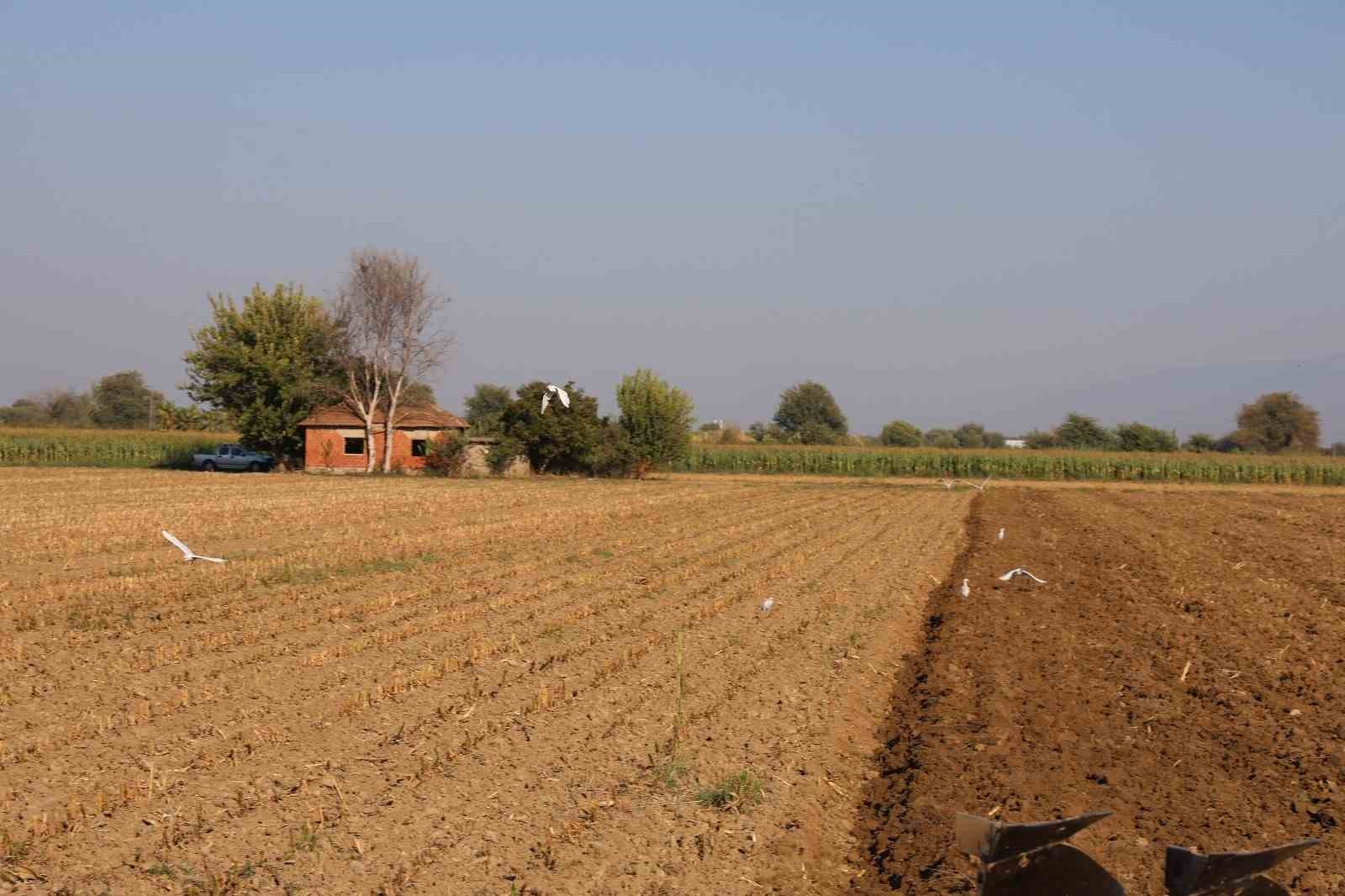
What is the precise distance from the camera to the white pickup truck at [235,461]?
174 feet

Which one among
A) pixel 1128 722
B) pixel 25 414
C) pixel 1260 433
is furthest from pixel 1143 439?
pixel 25 414

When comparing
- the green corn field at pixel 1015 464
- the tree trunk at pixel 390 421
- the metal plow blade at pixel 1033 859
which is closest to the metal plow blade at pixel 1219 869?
the metal plow blade at pixel 1033 859

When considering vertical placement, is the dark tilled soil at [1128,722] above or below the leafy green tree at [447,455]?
below

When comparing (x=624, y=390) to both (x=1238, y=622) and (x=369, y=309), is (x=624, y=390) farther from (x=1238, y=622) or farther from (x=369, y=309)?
(x=1238, y=622)

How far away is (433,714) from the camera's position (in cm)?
765

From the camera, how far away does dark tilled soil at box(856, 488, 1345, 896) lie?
5.71 m

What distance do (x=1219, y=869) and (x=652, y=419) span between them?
51.1 metres

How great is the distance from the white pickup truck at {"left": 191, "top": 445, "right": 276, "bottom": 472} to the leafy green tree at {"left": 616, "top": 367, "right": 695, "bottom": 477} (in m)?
17.0

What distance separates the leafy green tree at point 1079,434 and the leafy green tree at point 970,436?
34705 millimetres

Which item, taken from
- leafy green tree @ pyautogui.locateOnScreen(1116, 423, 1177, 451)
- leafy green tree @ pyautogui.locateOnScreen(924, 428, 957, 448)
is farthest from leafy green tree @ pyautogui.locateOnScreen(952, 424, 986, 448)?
leafy green tree @ pyautogui.locateOnScreen(1116, 423, 1177, 451)

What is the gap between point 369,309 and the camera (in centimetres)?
5278

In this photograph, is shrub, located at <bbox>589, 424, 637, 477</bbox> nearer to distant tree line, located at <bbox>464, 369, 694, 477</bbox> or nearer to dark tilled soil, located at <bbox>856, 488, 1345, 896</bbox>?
distant tree line, located at <bbox>464, 369, 694, 477</bbox>

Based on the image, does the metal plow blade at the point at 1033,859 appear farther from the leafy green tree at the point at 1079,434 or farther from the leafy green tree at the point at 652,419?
the leafy green tree at the point at 1079,434

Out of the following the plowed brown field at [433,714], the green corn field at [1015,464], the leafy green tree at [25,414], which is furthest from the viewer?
the leafy green tree at [25,414]
